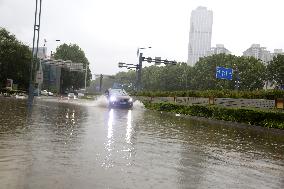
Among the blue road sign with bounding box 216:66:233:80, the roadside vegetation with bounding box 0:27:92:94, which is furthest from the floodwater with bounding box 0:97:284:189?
the roadside vegetation with bounding box 0:27:92:94

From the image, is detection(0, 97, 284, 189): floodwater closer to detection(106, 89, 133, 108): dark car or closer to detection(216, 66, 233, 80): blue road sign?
detection(106, 89, 133, 108): dark car

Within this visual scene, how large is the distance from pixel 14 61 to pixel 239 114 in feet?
199

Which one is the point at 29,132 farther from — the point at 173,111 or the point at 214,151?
the point at 173,111

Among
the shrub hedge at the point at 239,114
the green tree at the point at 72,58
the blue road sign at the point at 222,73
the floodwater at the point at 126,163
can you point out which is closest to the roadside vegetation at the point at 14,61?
the green tree at the point at 72,58

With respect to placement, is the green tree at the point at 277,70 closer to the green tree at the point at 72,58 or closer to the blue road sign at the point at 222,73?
the blue road sign at the point at 222,73

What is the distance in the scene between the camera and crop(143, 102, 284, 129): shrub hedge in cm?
2108

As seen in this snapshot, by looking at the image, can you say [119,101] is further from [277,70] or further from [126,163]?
[277,70]

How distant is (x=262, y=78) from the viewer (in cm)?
8056

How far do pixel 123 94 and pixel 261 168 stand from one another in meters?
27.7

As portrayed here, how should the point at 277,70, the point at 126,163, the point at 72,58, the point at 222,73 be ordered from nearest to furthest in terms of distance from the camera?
the point at 126,163, the point at 222,73, the point at 277,70, the point at 72,58

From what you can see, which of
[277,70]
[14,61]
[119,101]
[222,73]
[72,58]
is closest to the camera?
[119,101]

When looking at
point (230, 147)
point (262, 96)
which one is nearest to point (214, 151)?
point (230, 147)

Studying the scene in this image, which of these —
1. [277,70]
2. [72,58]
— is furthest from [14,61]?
[277,70]

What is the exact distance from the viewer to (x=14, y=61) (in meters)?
76.1
